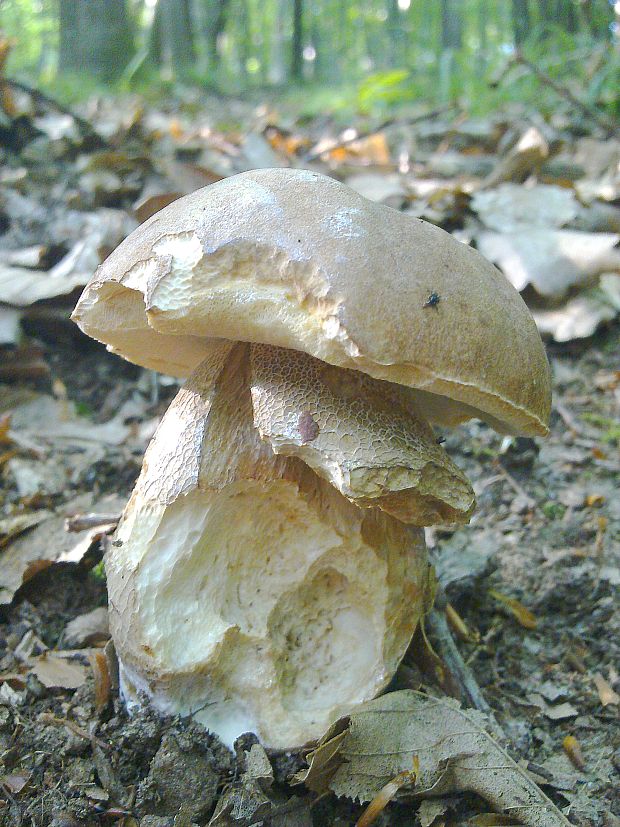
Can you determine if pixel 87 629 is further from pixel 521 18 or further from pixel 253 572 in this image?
pixel 521 18

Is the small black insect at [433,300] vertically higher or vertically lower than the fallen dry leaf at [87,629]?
higher

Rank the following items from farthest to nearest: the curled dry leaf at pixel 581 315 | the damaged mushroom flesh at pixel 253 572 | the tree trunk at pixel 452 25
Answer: the tree trunk at pixel 452 25
the curled dry leaf at pixel 581 315
the damaged mushroom flesh at pixel 253 572

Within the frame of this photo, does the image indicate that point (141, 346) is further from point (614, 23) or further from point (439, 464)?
point (614, 23)

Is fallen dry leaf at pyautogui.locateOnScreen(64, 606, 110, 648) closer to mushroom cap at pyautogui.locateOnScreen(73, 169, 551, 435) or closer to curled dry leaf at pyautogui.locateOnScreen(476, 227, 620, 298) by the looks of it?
mushroom cap at pyautogui.locateOnScreen(73, 169, 551, 435)

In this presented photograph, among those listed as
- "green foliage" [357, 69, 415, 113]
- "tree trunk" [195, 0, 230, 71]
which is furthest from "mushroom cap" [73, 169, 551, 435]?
"tree trunk" [195, 0, 230, 71]

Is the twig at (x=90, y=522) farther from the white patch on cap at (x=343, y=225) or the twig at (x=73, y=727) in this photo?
the white patch on cap at (x=343, y=225)

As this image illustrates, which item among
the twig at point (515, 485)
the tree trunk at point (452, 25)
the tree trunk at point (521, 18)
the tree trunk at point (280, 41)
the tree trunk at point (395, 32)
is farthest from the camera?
the tree trunk at point (280, 41)

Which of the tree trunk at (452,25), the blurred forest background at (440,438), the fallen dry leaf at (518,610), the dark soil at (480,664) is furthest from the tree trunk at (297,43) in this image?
the fallen dry leaf at (518,610)
